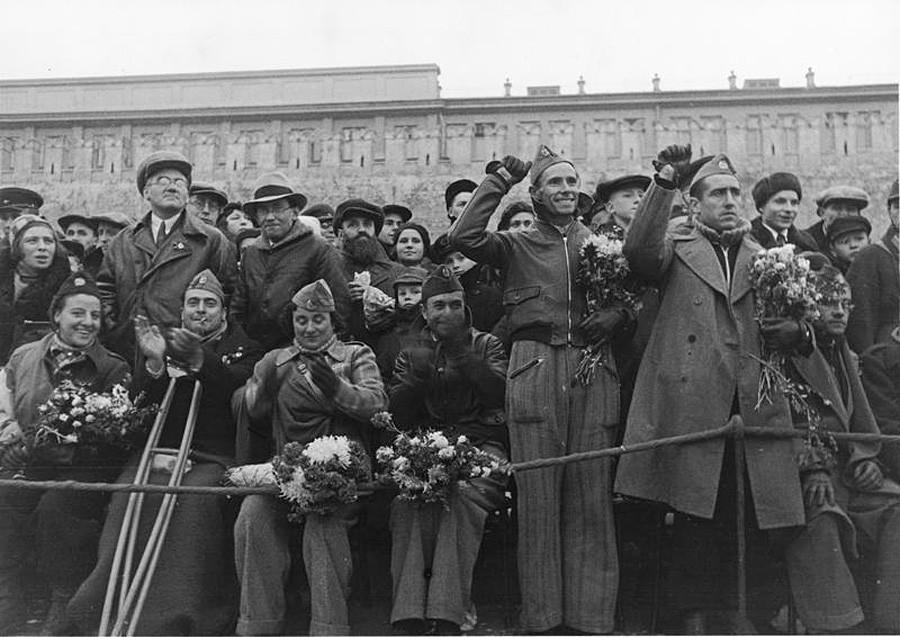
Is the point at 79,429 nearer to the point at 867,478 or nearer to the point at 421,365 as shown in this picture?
the point at 421,365

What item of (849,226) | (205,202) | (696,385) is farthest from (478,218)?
(205,202)

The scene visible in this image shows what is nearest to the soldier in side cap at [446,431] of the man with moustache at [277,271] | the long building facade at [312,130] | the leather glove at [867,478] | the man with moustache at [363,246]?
the man with moustache at [277,271]

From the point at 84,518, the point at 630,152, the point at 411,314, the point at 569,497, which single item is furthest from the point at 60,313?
the point at 630,152

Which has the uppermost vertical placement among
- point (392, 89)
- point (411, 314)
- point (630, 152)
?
point (392, 89)

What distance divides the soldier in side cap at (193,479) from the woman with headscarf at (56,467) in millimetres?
212

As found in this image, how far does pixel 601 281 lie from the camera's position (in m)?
5.54

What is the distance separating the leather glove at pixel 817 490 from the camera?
5.29m

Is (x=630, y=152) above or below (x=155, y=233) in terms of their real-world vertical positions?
above

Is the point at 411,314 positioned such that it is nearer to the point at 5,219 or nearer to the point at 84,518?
the point at 84,518

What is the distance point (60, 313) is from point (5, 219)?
247cm

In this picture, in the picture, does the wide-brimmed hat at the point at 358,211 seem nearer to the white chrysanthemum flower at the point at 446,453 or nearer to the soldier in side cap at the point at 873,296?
the white chrysanthemum flower at the point at 446,453

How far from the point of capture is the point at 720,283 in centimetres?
550

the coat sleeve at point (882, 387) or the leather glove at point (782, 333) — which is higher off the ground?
the leather glove at point (782, 333)

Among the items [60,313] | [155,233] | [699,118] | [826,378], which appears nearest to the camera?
[826,378]
